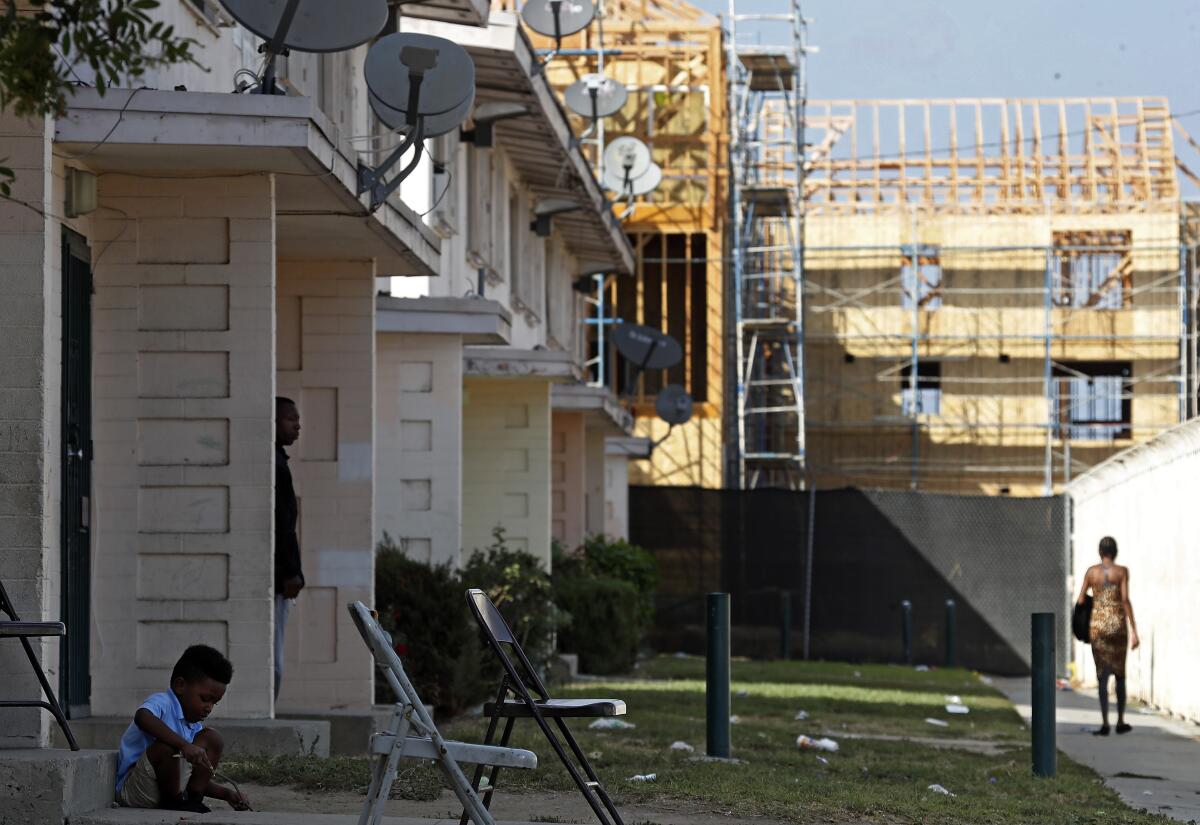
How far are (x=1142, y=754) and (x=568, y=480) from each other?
435 inches

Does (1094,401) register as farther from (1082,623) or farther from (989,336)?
(1082,623)

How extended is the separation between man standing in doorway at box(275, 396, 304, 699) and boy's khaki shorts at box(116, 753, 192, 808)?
2.61 meters

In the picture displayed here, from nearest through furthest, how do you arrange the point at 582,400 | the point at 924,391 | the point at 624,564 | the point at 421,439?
the point at 421,439 < the point at 582,400 < the point at 624,564 < the point at 924,391

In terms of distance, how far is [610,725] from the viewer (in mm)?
13484

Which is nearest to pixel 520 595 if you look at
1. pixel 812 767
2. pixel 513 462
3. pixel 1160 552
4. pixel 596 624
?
pixel 812 767

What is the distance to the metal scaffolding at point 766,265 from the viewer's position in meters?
40.0

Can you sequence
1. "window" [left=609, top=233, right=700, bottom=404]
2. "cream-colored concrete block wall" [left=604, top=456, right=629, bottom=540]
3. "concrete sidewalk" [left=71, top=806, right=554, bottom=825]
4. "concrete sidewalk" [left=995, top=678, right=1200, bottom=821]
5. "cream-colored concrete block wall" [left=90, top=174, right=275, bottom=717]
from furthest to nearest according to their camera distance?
"window" [left=609, top=233, right=700, bottom=404] → "cream-colored concrete block wall" [left=604, top=456, right=629, bottom=540] → "concrete sidewalk" [left=995, top=678, right=1200, bottom=821] → "cream-colored concrete block wall" [left=90, top=174, right=275, bottom=717] → "concrete sidewalk" [left=71, top=806, right=554, bottom=825]

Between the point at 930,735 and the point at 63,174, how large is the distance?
860 cm

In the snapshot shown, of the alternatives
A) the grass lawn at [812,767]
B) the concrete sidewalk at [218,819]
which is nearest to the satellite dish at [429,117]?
the grass lawn at [812,767]

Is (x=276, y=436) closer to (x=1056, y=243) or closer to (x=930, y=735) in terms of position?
(x=930, y=735)

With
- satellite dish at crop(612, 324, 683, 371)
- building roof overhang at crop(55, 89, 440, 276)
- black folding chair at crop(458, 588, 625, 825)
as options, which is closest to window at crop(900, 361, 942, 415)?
satellite dish at crop(612, 324, 683, 371)

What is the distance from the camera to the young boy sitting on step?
750cm

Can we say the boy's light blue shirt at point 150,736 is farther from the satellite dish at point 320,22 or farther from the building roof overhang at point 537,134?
the building roof overhang at point 537,134

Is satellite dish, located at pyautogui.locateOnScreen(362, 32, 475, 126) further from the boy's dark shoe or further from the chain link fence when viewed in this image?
the chain link fence
